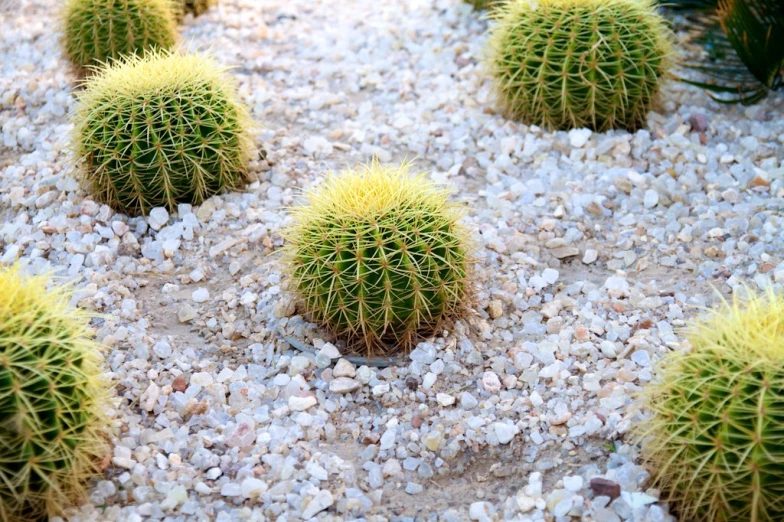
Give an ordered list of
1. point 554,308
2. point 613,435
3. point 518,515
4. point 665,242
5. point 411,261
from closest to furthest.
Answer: point 518,515
point 613,435
point 411,261
point 554,308
point 665,242

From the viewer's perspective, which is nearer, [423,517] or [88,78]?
[423,517]

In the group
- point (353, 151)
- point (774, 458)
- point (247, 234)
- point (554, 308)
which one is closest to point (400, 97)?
point (353, 151)

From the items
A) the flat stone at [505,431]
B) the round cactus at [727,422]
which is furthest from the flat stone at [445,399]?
the round cactus at [727,422]

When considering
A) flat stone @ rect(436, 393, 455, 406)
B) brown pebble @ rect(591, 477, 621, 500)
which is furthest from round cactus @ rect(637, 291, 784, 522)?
flat stone @ rect(436, 393, 455, 406)

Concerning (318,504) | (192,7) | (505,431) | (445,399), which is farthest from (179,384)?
(192,7)

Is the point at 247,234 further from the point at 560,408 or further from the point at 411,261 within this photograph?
the point at 560,408

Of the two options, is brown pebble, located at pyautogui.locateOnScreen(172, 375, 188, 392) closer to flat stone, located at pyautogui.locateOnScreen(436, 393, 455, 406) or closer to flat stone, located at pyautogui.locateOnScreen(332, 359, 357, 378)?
flat stone, located at pyautogui.locateOnScreen(332, 359, 357, 378)
